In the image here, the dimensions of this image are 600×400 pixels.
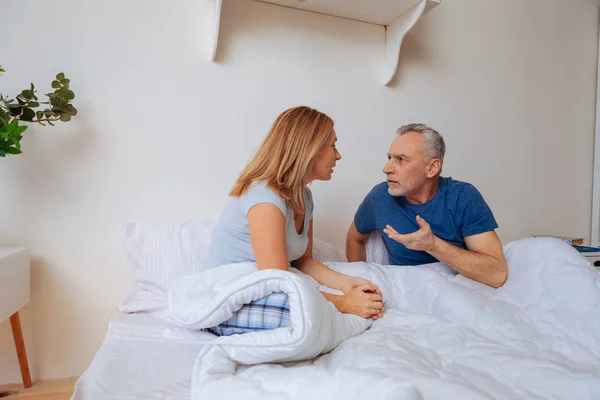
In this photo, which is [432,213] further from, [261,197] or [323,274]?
[261,197]

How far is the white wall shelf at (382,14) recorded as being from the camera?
5.13 ft

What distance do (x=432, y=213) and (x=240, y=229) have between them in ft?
2.24

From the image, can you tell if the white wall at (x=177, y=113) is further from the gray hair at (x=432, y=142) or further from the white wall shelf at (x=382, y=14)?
the gray hair at (x=432, y=142)

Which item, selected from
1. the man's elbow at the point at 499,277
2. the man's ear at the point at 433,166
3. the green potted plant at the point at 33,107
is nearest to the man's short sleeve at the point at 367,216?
the man's ear at the point at 433,166

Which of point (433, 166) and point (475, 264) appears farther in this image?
point (433, 166)

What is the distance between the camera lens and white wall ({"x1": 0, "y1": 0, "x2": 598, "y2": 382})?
1.40 m

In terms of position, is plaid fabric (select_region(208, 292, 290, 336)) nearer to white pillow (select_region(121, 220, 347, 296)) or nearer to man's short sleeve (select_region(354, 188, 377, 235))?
white pillow (select_region(121, 220, 347, 296))

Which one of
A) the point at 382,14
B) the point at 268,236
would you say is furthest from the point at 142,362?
the point at 382,14

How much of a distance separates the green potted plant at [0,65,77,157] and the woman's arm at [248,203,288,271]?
0.71 metres

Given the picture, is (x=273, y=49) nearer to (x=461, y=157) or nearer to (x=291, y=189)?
(x=291, y=189)

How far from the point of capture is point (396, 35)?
181 centimetres

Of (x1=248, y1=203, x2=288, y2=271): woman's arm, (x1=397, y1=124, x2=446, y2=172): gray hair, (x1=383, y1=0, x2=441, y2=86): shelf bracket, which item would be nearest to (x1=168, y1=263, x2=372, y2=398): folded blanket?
(x1=248, y1=203, x2=288, y2=271): woman's arm

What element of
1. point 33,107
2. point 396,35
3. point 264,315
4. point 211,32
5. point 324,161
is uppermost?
point 396,35

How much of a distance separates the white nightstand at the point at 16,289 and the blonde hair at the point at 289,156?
0.67m
